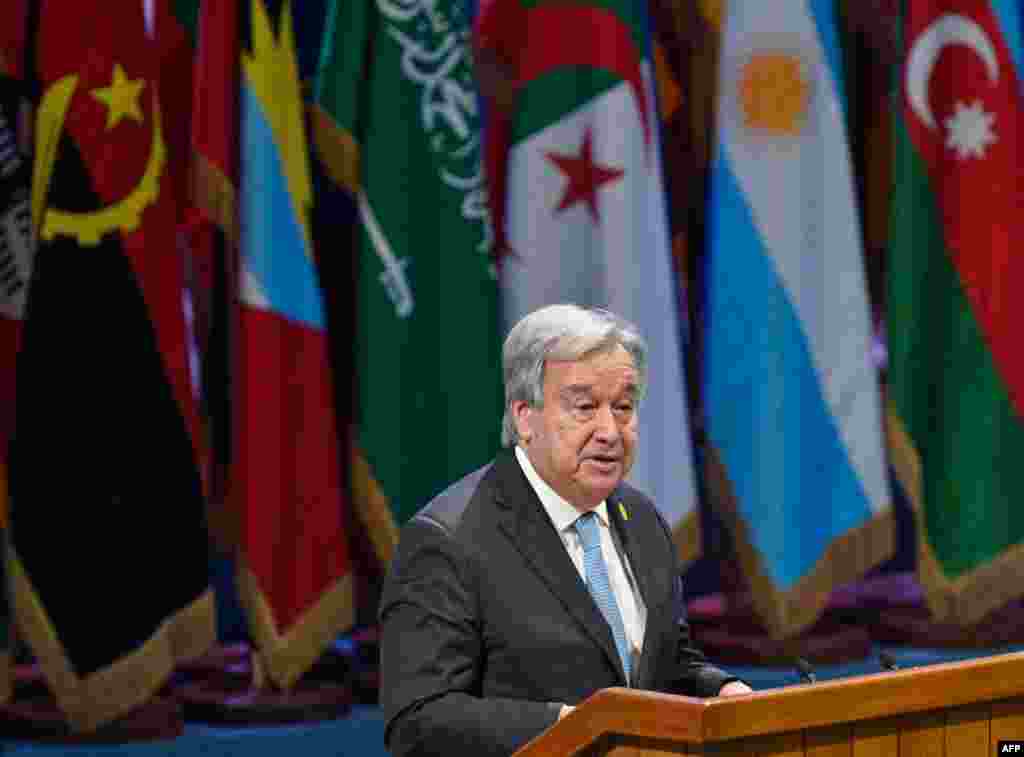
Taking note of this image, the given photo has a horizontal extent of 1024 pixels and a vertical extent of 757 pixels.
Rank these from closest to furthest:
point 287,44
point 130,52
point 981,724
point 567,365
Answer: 1. point 981,724
2. point 567,365
3. point 130,52
4. point 287,44

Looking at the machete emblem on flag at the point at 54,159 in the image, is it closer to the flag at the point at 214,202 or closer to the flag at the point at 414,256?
the flag at the point at 214,202

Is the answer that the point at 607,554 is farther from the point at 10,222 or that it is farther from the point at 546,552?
the point at 10,222

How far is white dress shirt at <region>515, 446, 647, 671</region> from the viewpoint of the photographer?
9.44 feet

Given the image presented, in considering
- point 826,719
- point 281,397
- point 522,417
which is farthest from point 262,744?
point 826,719

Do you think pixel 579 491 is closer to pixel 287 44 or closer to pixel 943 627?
pixel 287 44

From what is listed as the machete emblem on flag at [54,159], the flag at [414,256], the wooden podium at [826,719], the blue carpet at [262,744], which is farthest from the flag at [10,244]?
the wooden podium at [826,719]

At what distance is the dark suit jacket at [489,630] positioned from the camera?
2.66m

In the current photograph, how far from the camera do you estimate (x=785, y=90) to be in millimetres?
6129

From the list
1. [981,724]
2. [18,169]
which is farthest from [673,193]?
[981,724]

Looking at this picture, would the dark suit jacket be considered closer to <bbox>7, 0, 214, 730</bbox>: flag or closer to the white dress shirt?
the white dress shirt

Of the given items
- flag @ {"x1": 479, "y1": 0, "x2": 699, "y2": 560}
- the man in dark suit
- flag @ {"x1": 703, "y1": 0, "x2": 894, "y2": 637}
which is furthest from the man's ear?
flag @ {"x1": 703, "y1": 0, "x2": 894, "y2": 637}

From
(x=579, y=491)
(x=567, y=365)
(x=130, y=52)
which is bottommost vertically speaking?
(x=579, y=491)

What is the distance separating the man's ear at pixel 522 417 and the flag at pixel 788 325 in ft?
10.8

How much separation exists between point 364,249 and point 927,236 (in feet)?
6.28
